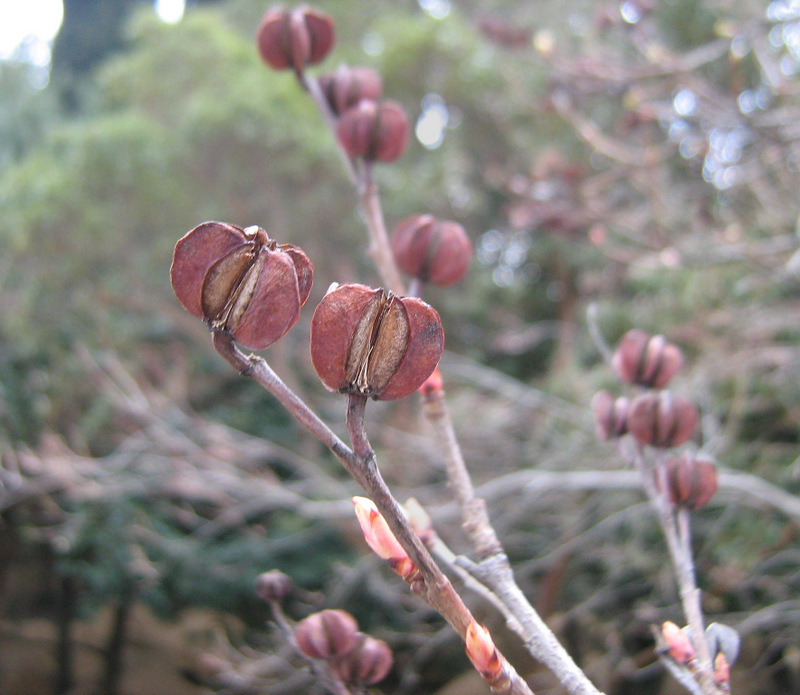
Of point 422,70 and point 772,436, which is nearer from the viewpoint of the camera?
point 772,436

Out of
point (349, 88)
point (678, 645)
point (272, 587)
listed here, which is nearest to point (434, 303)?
point (349, 88)

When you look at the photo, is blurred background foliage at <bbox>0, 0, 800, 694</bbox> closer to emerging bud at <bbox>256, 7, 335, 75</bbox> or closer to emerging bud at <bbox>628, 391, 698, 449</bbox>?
emerging bud at <bbox>628, 391, 698, 449</bbox>

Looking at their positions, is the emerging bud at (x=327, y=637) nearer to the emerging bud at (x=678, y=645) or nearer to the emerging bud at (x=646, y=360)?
the emerging bud at (x=678, y=645)

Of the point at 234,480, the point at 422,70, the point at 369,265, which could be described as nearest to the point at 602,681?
the point at 234,480

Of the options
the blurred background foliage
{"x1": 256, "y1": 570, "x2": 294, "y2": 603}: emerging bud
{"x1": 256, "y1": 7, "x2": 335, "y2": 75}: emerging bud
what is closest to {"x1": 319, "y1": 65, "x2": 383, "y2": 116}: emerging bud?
{"x1": 256, "y1": 7, "x2": 335, "y2": 75}: emerging bud

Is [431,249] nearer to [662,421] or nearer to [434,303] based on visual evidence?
[662,421]

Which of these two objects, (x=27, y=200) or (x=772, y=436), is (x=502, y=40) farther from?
(x=27, y=200)
